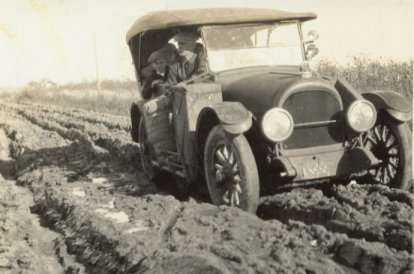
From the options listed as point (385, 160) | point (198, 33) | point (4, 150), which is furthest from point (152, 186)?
point (4, 150)

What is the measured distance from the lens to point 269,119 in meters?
4.66

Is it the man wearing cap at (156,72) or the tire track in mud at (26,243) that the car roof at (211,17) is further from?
the tire track in mud at (26,243)

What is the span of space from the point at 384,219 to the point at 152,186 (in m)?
3.43

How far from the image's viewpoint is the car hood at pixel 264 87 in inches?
191

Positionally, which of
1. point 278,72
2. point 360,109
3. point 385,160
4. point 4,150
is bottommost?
point 4,150

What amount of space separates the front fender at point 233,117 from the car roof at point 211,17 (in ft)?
4.49

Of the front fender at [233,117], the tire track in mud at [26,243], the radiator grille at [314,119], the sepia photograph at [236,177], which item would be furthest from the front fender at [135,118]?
the radiator grille at [314,119]

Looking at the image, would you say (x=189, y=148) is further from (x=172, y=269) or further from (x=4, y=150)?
(x=4, y=150)

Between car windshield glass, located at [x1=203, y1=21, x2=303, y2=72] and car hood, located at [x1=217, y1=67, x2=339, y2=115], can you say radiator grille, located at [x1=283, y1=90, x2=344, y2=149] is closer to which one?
car hood, located at [x1=217, y1=67, x2=339, y2=115]

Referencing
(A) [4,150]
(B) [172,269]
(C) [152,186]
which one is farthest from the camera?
(A) [4,150]

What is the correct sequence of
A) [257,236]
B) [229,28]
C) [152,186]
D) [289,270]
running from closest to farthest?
[289,270] < [257,236] < [229,28] < [152,186]

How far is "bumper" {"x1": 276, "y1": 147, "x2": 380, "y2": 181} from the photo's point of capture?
4762 mm

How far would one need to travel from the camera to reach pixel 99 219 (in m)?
5.04

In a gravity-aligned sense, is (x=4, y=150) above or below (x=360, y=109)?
below
